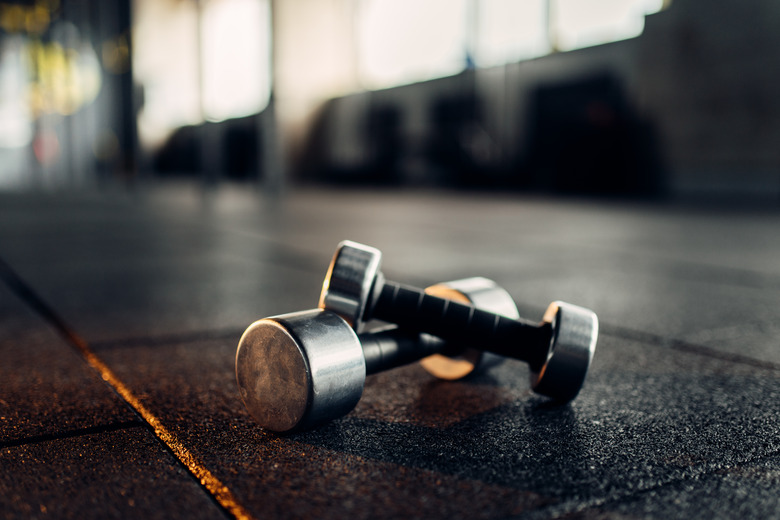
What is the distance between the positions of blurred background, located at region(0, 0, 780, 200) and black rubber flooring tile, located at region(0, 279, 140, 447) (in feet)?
14.4

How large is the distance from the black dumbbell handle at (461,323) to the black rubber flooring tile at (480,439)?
71mm

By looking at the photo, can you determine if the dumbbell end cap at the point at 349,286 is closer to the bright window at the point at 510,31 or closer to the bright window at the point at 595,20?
the bright window at the point at 595,20

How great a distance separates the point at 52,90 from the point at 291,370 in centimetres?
1262

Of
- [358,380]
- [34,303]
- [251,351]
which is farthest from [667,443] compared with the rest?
[34,303]

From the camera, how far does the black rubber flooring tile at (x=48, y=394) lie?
65cm

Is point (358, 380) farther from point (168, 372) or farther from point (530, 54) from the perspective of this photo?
point (530, 54)

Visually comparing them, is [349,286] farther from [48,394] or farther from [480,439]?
[48,394]

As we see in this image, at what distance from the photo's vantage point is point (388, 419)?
26.6 inches

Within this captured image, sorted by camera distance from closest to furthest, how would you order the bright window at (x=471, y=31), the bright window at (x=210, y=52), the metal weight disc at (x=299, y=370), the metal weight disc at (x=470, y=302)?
the metal weight disc at (x=299, y=370) → the metal weight disc at (x=470, y=302) → the bright window at (x=471, y=31) → the bright window at (x=210, y=52)

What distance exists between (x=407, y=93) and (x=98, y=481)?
33.4 feet

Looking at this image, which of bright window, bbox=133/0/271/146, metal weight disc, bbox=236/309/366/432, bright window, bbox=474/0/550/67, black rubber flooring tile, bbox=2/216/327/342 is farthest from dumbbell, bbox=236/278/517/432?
bright window, bbox=133/0/271/146

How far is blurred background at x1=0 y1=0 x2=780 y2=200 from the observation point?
6.08 m

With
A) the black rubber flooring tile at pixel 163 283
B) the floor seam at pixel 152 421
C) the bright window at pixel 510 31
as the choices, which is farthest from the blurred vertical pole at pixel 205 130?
the floor seam at pixel 152 421

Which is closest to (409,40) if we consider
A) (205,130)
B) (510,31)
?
(510,31)
